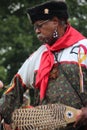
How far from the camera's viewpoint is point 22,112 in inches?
215

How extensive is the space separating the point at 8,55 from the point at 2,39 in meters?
1.99

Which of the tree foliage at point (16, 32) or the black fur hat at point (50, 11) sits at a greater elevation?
the black fur hat at point (50, 11)

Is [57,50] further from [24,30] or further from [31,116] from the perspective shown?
[24,30]

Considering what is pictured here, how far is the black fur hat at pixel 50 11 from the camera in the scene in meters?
5.99

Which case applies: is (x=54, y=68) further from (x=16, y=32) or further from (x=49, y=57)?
(x=16, y=32)

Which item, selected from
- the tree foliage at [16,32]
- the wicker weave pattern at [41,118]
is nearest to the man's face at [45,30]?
the wicker weave pattern at [41,118]

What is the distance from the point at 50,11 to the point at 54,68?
0.54 metres

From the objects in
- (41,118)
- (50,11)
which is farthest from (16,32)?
(41,118)

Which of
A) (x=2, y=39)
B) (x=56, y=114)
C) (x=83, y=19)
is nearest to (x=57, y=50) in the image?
(x=56, y=114)

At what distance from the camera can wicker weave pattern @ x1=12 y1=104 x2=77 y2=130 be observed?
5414 millimetres

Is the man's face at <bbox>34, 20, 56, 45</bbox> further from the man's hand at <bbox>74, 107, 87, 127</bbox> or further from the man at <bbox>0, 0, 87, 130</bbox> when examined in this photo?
the man's hand at <bbox>74, 107, 87, 127</bbox>

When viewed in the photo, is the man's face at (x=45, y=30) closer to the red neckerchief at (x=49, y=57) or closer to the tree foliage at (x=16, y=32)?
the red neckerchief at (x=49, y=57)

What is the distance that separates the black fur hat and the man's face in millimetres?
52

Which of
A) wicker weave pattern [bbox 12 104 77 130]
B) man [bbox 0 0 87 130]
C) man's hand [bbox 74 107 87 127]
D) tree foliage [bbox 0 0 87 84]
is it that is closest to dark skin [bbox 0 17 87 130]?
man [bbox 0 0 87 130]
